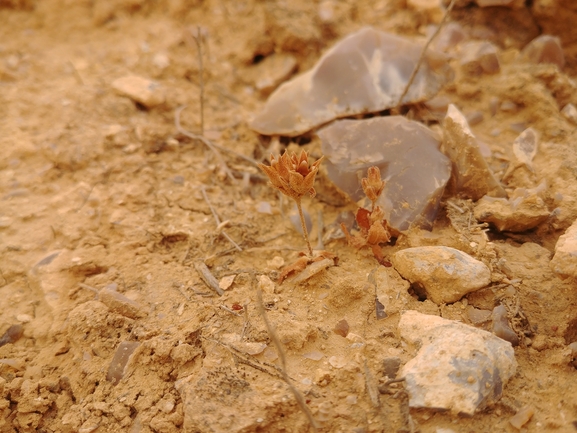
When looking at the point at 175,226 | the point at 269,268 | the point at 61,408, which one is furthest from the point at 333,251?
the point at 61,408

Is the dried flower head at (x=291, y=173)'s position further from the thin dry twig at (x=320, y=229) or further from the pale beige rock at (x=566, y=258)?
the pale beige rock at (x=566, y=258)

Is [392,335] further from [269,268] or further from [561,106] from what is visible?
[561,106]

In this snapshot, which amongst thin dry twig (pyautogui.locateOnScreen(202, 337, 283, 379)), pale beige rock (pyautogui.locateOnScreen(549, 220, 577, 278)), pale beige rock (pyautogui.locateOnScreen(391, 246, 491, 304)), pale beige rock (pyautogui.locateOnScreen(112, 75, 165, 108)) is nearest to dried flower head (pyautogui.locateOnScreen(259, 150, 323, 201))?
pale beige rock (pyautogui.locateOnScreen(391, 246, 491, 304))

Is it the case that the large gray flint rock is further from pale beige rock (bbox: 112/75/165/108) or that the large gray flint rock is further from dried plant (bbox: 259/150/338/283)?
pale beige rock (bbox: 112/75/165/108)

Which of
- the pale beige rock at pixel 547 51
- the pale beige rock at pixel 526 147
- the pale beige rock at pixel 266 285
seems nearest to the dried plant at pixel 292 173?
the pale beige rock at pixel 266 285

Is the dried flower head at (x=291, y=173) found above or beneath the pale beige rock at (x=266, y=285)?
above

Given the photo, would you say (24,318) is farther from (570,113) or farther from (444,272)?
(570,113)

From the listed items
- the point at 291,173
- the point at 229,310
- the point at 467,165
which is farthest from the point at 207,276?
the point at 467,165
